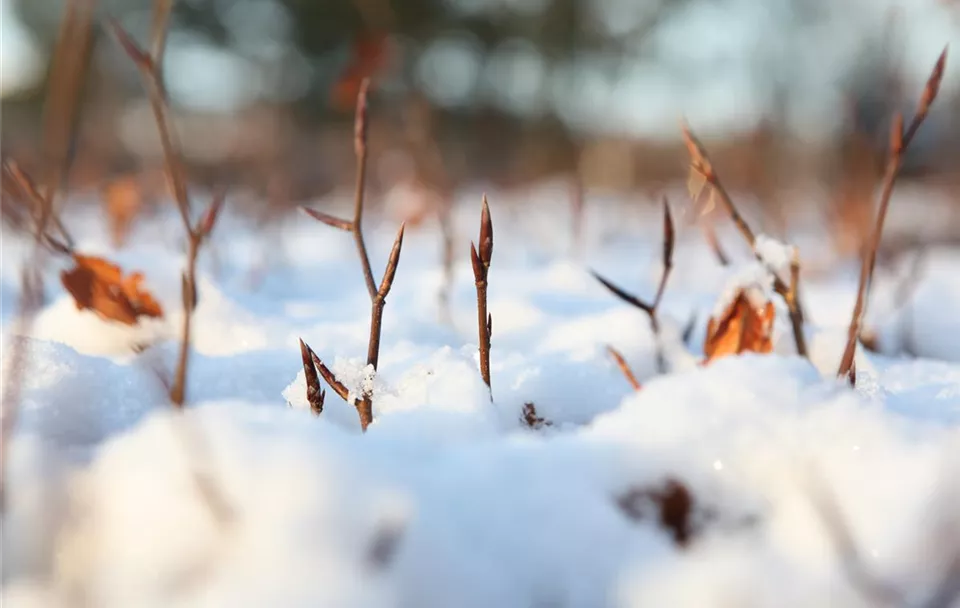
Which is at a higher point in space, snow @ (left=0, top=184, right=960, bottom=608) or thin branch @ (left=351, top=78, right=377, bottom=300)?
thin branch @ (left=351, top=78, right=377, bottom=300)

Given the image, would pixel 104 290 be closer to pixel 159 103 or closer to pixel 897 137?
pixel 159 103

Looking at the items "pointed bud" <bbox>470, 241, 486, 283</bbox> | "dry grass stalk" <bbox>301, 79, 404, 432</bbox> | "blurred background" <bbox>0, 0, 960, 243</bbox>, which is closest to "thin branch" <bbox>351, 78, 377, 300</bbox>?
"dry grass stalk" <bbox>301, 79, 404, 432</bbox>

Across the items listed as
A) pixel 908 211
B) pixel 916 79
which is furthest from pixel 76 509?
pixel 908 211

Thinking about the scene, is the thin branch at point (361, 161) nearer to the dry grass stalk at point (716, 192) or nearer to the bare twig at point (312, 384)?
the bare twig at point (312, 384)

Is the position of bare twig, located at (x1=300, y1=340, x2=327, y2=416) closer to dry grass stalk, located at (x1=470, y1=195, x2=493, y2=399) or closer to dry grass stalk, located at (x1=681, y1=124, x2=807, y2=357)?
dry grass stalk, located at (x1=470, y1=195, x2=493, y2=399)

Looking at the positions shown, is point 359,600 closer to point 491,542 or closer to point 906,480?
point 491,542

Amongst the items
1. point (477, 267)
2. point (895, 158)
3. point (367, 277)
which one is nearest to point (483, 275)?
point (477, 267)
